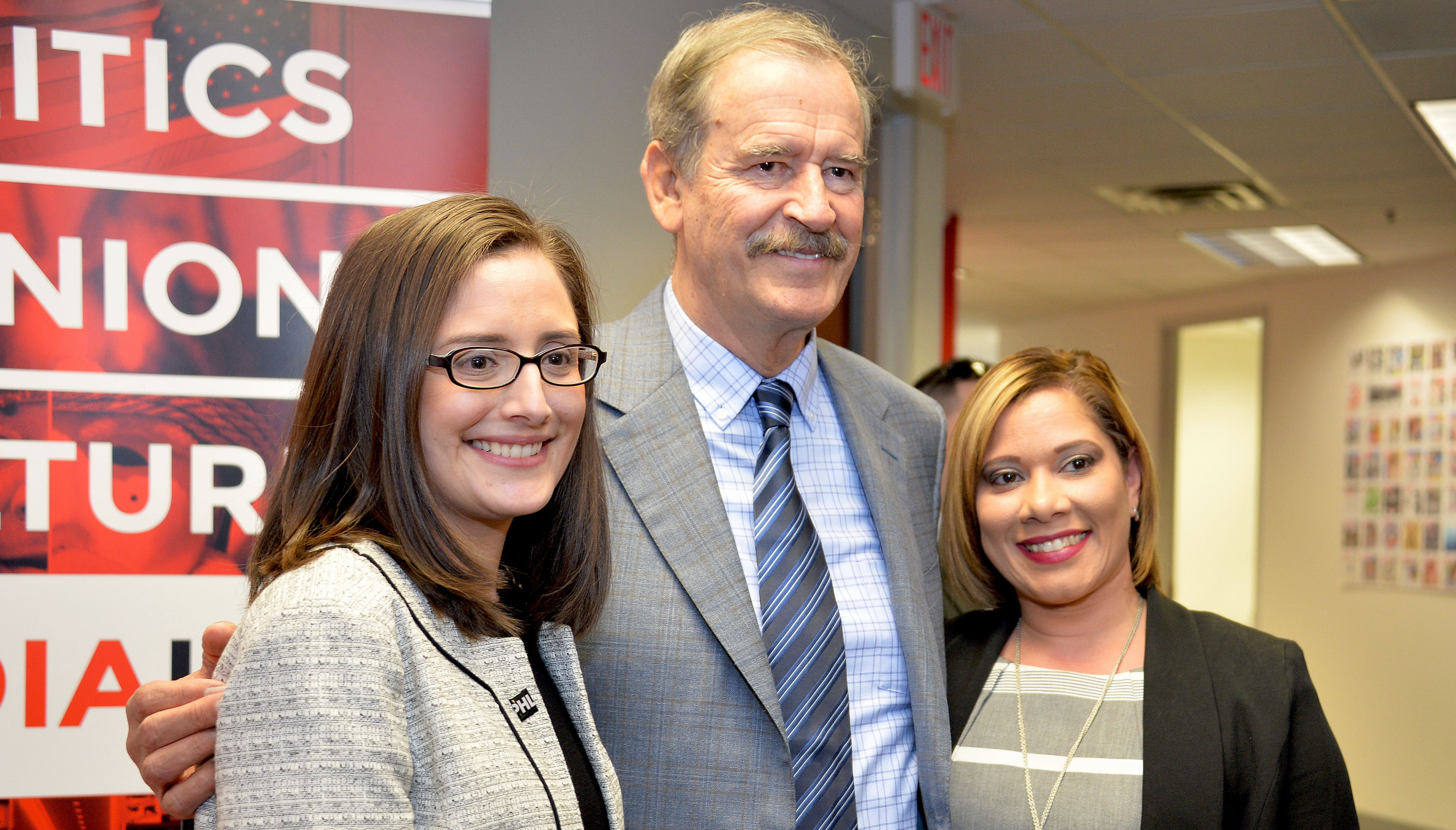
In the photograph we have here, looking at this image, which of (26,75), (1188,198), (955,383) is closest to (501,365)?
(26,75)

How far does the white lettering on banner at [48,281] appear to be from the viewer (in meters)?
1.98

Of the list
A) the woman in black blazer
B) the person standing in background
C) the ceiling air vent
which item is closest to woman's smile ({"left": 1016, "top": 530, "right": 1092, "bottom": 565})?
the woman in black blazer

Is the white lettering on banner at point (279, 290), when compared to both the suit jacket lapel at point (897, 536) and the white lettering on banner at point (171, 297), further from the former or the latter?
the suit jacket lapel at point (897, 536)

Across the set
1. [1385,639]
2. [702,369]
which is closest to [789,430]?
[702,369]

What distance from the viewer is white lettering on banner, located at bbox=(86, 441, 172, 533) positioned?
203cm

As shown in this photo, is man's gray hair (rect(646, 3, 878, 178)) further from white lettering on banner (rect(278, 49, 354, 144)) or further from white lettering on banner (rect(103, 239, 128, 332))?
white lettering on banner (rect(103, 239, 128, 332))

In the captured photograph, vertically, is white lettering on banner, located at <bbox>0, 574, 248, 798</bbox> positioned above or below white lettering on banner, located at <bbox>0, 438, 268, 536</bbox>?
below

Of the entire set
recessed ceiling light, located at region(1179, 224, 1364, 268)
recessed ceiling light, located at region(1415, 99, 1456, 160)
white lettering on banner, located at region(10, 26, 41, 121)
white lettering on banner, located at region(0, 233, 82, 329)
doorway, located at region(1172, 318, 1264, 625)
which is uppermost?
recessed ceiling light, located at region(1415, 99, 1456, 160)

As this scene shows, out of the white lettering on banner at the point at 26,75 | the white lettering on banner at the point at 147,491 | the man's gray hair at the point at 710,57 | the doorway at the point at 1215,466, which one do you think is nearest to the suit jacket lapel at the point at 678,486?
the man's gray hair at the point at 710,57

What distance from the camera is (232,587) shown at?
84.1 inches

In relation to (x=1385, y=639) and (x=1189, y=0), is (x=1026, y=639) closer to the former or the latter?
(x=1189, y=0)

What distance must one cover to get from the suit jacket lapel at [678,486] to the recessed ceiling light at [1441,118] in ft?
14.5

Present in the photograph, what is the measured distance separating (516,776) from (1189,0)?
12.2ft

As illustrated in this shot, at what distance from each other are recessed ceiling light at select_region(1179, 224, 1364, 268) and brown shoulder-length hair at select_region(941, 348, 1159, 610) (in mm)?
5974
